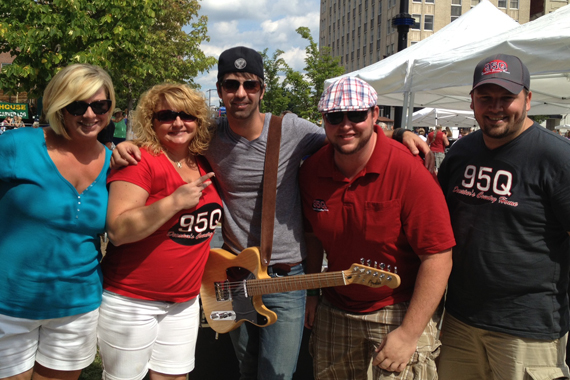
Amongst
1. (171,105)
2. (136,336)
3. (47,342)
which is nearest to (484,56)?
(171,105)

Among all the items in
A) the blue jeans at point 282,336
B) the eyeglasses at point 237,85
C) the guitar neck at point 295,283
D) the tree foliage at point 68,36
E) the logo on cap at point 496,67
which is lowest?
the blue jeans at point 282,336

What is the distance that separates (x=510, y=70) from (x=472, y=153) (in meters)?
0.47

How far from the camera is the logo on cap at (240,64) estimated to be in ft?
8.68

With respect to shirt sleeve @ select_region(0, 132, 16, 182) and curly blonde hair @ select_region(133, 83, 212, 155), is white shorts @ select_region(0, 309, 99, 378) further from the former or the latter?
curly blonde hair @ select_region(133, 83, 212, 155)

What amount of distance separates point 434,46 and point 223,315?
6.27 metres

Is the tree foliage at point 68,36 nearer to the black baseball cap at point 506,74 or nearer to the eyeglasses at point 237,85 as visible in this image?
the eyeglasses at point 237,85

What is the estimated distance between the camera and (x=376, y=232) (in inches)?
91.7

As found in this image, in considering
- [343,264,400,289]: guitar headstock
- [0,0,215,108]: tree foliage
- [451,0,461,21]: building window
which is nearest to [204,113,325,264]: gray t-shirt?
[343,264,400,289]: guitar headstock


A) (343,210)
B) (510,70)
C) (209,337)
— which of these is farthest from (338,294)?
(209,337)

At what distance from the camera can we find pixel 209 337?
4.24 metres

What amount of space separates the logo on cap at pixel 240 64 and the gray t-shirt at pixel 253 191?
15.7 inches

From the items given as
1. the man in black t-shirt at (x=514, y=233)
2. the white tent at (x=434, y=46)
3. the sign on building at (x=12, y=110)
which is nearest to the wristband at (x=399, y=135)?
the man in black t-shirt at (x=514, y=233)

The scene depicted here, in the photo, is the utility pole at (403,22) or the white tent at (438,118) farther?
the white tent at (438,118)

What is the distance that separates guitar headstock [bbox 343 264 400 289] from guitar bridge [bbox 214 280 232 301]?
88 centimetres
